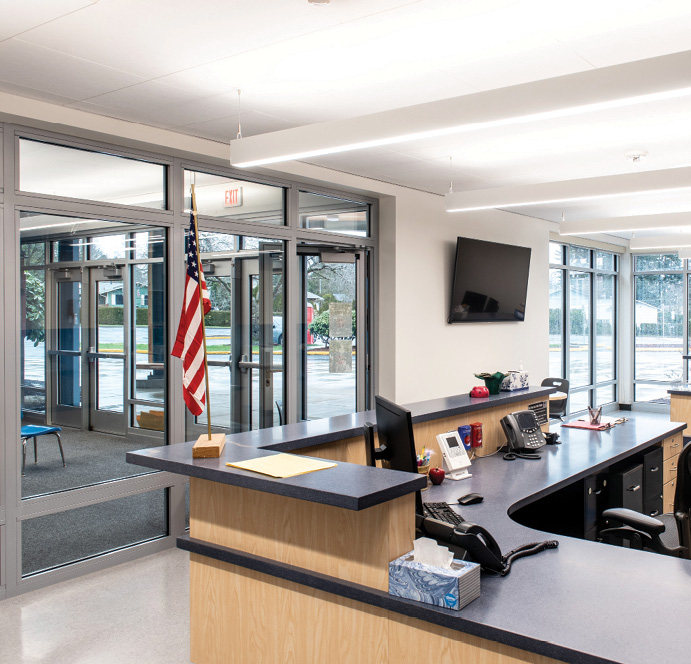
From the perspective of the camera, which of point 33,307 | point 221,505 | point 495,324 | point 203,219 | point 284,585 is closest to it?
point 284,585

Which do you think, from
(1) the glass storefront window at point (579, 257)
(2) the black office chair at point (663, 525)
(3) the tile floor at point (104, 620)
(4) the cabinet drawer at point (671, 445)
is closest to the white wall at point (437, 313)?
(1) the glass storefront window at point (579, 257)

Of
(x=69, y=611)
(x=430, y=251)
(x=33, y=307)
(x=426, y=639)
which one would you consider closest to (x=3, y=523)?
(x=69, y=611)

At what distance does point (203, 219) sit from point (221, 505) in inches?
110

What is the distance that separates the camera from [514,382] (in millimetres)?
4805

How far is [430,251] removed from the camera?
6805mm

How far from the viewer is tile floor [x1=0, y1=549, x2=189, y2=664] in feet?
10.7

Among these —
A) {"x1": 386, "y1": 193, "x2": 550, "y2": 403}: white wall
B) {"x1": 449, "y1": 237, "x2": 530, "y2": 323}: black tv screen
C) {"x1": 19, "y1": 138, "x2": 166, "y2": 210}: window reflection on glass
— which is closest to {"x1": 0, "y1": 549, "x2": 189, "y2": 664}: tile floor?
{"x1": 19, "y1": 138, "x2": 166, "y2": 210}: window reflection on glass

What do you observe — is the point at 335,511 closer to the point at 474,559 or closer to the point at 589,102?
the point at 474,559

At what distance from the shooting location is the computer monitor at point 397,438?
258 cm

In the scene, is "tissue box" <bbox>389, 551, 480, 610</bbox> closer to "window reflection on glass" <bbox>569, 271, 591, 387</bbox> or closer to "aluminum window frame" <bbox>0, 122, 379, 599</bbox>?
"aluminum window frame" <bbox>0, 122, 379, 599</bbox>

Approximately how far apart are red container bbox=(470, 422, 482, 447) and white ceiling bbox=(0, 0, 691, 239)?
1977 mm

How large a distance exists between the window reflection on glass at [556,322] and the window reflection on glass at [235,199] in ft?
18.2

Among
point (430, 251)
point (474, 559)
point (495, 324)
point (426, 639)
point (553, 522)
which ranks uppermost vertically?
point (430, 251)

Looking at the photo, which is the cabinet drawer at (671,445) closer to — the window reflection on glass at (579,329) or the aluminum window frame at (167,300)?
the aluminum window frame at (167,300)
